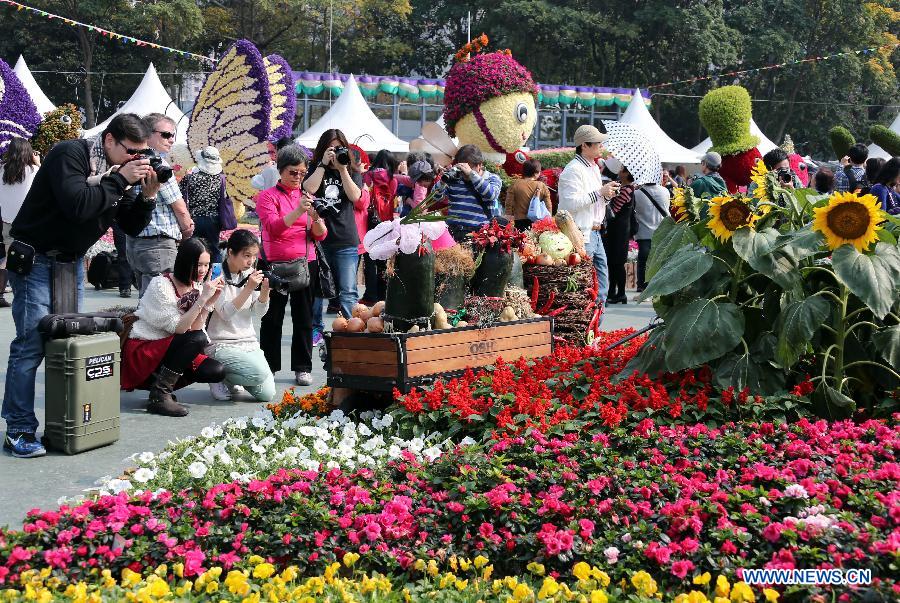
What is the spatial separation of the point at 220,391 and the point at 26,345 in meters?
1.77

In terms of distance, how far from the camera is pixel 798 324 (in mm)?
4754

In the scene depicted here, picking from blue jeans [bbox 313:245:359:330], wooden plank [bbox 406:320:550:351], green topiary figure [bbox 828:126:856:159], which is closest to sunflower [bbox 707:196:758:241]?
wooden plank [bbox 406:320:550:351]

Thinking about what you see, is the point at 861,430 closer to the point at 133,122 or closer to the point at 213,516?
the point at 213,516

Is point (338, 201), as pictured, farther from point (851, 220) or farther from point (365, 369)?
point (851, 220)

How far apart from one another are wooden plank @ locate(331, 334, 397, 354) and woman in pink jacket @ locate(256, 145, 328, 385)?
1.67m

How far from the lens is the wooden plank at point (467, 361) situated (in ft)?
18.1

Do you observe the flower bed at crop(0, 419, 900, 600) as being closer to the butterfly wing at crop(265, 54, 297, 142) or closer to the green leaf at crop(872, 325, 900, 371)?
the green leaf at crop(872, 325, 900, 371)

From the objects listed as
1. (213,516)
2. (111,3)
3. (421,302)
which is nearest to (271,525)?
(213,516)

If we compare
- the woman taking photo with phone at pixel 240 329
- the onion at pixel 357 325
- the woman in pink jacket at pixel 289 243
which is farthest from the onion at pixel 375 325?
the woman in pink jacket at pixel 289 243

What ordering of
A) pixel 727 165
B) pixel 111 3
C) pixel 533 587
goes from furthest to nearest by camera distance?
pixel 111 3 < pixel 727 165 < pixel 533 587

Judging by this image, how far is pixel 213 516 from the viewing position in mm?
3910

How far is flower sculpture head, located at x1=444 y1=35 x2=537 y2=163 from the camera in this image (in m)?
11.0

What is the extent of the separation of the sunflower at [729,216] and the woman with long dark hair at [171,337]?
315 centimetres

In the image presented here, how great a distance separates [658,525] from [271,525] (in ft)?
4.73
